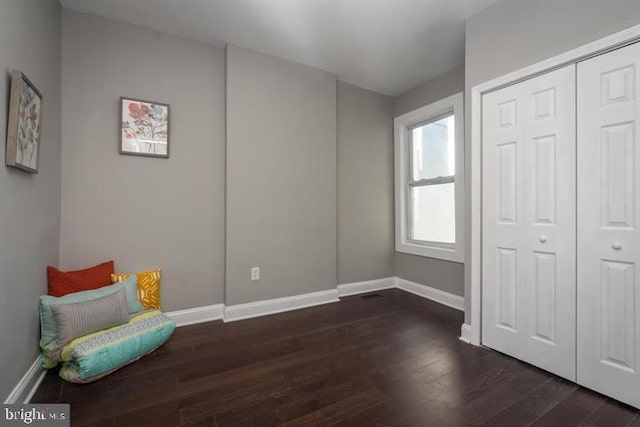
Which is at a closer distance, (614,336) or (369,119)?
(614,336)

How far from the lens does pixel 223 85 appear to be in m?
2.76

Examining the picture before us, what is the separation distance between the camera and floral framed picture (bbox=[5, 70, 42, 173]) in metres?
1.38

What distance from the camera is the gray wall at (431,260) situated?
10.0 ft

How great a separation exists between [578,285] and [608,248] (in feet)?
0.91

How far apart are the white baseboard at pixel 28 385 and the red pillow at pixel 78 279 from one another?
43 cm

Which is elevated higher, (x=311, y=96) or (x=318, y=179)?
(x=311, y=96)

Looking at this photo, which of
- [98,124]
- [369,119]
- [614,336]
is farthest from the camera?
[369,119]

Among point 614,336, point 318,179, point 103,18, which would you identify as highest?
point 103,18

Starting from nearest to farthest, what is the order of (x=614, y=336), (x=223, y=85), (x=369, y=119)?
(x=614, y=336) → (x=223, y=85) → (x=369, y=119)

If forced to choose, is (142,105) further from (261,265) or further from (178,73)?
(261,265)

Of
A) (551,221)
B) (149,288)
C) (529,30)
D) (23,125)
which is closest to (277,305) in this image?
(149,288)

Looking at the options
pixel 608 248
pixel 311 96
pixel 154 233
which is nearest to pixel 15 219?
pixel 154 233

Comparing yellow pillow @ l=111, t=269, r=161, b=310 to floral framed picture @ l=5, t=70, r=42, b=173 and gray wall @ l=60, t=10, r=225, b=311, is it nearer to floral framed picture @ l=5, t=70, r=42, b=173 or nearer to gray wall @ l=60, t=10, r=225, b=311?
gray wall @ l=60, t=10, r=225, b=311

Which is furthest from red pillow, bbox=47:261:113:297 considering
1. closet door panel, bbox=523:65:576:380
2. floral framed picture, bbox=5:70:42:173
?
closet door panel, bbox=523:65:576:380
